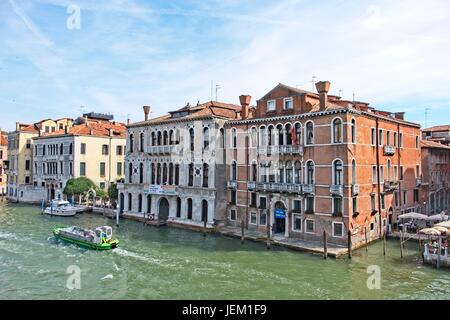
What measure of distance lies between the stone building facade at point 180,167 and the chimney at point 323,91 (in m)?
7.64

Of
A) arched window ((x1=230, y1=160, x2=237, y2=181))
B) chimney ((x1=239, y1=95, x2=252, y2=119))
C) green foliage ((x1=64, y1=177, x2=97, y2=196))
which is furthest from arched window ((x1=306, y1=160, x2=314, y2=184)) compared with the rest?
green foliage ((x1=64, y1=177, x2=97, y2=196))

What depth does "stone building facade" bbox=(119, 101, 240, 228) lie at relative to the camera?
26.0 metres

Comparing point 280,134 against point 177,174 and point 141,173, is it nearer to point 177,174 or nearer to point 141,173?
point 177,174

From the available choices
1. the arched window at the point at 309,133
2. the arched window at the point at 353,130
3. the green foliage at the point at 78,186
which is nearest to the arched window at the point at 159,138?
the green foliage at the point at 78,186

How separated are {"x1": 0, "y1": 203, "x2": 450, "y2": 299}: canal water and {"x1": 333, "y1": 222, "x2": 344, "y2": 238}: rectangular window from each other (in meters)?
1.22

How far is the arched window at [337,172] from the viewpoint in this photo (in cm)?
2012

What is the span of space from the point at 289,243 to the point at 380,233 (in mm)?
6132

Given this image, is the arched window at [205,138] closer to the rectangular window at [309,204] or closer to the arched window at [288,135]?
the arched window at [288,135]

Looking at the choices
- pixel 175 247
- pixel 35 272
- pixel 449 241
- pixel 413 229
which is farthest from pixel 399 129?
pixel 35 272

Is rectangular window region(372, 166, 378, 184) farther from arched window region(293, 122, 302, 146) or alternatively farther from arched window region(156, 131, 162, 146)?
arched window region(156, 131, 162, 146)

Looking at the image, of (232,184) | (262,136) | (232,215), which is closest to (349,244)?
(262,136)

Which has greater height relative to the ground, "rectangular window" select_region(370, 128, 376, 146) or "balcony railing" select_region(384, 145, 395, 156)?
"rectangular window" select_region(370, 128, 376, 146)

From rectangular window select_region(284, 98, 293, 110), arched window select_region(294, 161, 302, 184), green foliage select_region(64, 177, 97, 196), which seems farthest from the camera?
green foliage select_region(64, 177, 97, 196)

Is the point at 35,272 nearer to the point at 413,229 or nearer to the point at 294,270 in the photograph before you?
the point at 294,270
